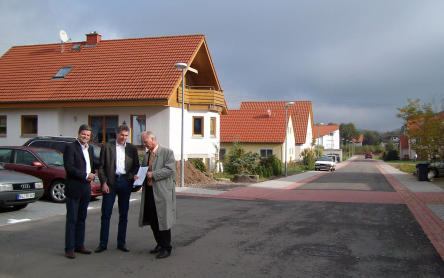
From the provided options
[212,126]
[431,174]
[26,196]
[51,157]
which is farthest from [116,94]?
[431,174]

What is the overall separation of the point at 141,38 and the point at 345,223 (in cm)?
2183

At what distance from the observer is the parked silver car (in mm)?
9906

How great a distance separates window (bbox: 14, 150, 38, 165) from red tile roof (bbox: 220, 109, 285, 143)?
28.1 metres

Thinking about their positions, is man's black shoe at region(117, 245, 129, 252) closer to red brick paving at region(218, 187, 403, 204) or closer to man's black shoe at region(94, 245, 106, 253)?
man's black shoe at region(94, 245, 106, 253)

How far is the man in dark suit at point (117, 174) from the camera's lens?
6.57m

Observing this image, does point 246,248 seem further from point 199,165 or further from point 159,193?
point 199,165

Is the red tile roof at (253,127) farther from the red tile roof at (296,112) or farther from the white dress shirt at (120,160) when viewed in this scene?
the white dress shirt at (120,160)

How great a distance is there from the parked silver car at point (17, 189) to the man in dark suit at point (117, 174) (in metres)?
4.29

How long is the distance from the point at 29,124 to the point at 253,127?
22.6 m

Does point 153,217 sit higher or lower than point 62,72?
lower

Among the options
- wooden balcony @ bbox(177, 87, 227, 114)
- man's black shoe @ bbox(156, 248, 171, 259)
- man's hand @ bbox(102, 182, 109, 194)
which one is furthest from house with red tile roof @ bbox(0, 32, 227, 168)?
man's black shoe @ bbox(156, 248, 171, 259)

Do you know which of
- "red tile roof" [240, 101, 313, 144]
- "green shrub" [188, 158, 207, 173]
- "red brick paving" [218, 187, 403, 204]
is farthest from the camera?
"red tile roof" [240, 101, 313, 144]

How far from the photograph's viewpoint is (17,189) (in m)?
10.1

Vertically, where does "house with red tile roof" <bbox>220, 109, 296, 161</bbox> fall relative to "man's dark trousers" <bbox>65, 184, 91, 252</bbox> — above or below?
above
